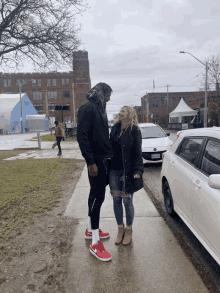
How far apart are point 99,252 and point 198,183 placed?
1.45 meters

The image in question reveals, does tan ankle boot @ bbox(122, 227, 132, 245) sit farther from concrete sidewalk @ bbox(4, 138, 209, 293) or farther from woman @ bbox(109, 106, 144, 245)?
woman @ bbox(109, 106, 144, 245)

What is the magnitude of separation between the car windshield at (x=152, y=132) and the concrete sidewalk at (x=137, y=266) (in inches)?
233

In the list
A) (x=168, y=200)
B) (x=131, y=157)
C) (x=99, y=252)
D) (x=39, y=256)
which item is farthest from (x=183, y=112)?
(x=39, y=256)

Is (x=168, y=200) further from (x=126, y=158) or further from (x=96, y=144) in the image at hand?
(x=96, y=144)

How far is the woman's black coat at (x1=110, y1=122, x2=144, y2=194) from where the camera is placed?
Answer: 2.95m

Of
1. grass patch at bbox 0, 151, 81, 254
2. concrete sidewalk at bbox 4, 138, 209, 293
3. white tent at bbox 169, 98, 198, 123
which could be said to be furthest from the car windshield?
white tent at bbox 169, 98, 198, 123

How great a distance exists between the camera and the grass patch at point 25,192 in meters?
4.06

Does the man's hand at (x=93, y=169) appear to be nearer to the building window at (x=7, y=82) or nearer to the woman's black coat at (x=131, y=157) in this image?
the woman's black coat at (x=131, y=157)


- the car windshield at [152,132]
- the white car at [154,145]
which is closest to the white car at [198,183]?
the white car at [154,145]

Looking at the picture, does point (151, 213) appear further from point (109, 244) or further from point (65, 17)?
point (65, 17)

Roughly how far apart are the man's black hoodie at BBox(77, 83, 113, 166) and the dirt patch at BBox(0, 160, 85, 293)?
4.23ft

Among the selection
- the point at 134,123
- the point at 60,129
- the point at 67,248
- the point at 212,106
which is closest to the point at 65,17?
A: the point at 60,129

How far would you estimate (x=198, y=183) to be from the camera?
9.03 ft

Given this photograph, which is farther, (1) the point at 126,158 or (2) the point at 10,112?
(2) the point at 10,112
